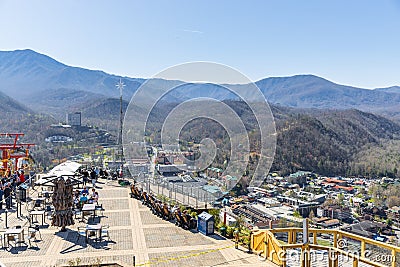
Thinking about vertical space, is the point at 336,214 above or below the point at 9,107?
below

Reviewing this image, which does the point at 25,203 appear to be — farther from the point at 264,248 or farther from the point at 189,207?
the point at 264,248

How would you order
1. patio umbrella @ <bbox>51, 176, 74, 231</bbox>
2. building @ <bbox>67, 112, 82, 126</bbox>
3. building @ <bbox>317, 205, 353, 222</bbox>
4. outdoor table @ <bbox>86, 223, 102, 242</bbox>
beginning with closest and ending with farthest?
outdoor table @ <bbox>86, 223, 102, 242</bbox>
patio umbrella @ <bbox>51, 176, 74, 231</bbox>
building @ <bbox>317, 205, 353, 222</bbox>
building @ <bbox>67, 112, 82, 126</bbox>

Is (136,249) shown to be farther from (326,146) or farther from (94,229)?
(326,146)

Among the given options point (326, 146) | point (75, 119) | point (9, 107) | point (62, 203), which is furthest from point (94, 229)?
point (9, 107)

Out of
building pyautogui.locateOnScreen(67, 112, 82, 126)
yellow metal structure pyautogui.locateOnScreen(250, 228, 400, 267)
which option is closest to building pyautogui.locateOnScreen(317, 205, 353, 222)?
yellow metal structure pyautogui.locateOnScreen(250, 228, 400, 267)

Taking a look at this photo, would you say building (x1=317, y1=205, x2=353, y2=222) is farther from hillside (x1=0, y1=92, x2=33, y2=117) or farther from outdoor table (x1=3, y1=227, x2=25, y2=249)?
hillside (x1=0, y1=92, x2=33, y2=117)

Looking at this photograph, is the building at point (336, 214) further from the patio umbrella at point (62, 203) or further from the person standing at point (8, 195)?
the patio umbrella at point (62, 203)
